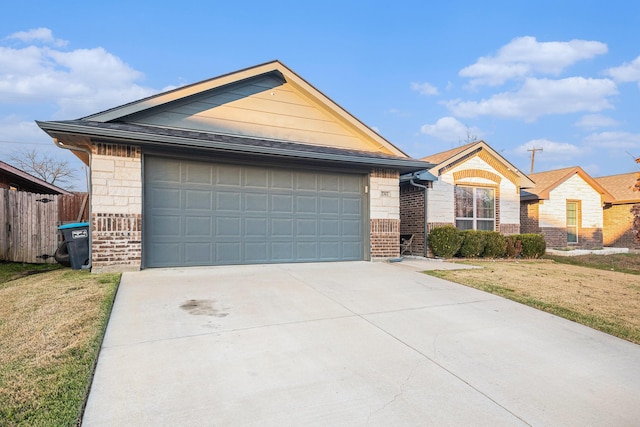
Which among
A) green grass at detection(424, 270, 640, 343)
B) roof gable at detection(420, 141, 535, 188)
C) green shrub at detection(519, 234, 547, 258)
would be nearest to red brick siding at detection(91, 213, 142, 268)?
green grass at detection(424, 270, 640, 343)

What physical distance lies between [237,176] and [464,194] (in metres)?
9.33

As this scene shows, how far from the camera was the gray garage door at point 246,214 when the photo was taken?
768 cm

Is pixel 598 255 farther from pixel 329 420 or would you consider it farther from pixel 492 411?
pixel 329 420

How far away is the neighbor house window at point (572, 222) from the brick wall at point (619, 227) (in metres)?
3.52

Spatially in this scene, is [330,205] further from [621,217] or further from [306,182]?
[621,217]

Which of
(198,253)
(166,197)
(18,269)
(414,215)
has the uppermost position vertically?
(166,197)

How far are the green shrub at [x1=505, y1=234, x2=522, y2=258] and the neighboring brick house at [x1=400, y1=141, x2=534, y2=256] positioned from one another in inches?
39.8

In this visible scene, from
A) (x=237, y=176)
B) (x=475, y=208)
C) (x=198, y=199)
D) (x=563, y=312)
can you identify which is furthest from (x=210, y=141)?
(x=475, y=208)

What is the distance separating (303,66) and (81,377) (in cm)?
1714

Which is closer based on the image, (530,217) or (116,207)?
(116,207)

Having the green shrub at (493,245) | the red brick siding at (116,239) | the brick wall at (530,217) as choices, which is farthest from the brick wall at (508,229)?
the red brick siding at (116,239)

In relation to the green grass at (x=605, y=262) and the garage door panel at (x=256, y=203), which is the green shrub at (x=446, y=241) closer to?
the green grass at (x=605, y=262)

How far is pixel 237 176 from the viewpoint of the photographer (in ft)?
27.5

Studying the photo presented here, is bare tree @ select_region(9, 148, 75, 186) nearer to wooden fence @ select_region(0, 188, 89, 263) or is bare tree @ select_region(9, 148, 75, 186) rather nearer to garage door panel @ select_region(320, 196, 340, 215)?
wooden fence @ select_region(0, 188, 89, 263)
